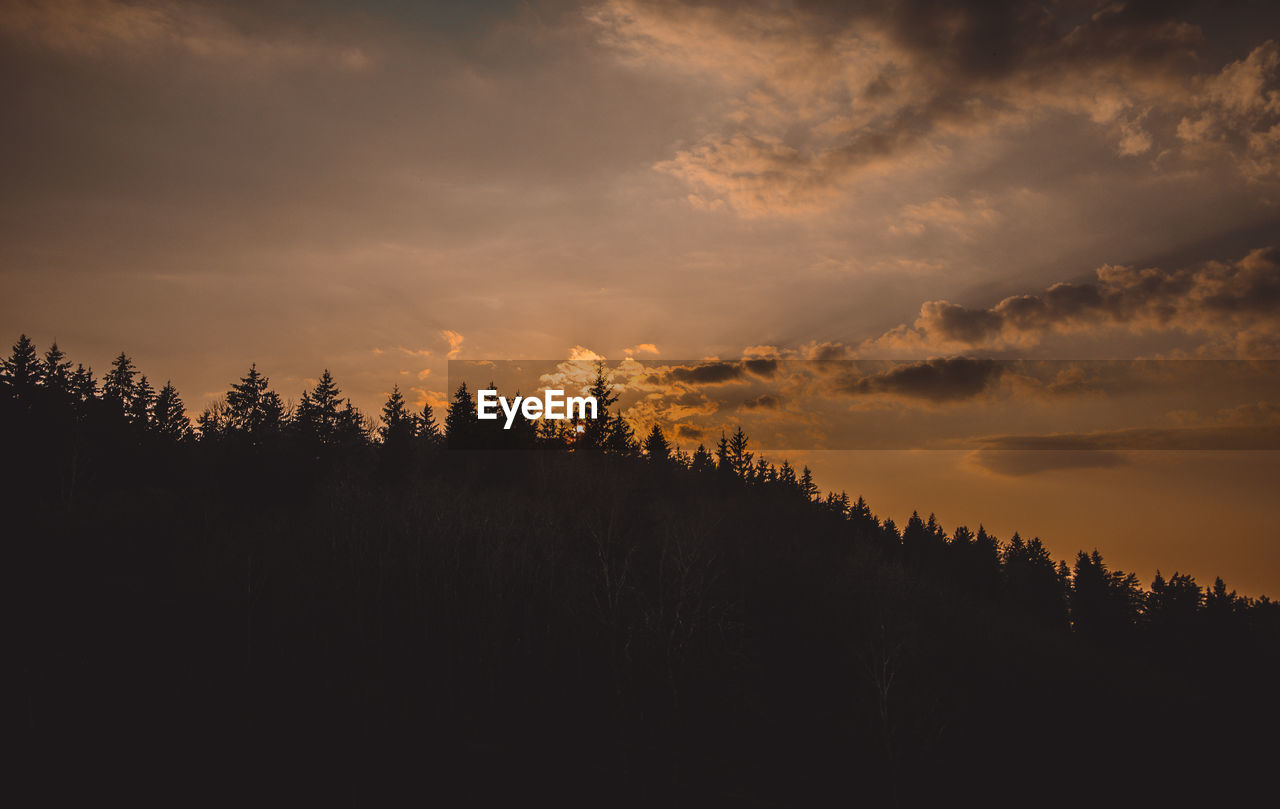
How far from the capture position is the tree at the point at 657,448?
333 ft

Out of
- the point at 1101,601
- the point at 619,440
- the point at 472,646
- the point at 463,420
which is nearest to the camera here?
the point at 472,646

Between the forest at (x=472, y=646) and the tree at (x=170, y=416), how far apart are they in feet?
8.11

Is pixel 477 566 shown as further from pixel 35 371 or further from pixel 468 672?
pixel 35 371

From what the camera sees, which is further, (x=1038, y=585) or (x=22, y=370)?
(x=1038, y=585)

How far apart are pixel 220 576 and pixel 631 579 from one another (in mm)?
36438

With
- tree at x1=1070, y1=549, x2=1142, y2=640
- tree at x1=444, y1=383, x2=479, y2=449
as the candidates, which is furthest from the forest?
tree at x1=1070, y1=549, x2=1142, y2=640

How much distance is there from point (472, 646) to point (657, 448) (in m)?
46.8

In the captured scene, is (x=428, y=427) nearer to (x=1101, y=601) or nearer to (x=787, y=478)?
(x=787, y=478)

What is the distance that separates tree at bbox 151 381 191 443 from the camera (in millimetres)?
80562

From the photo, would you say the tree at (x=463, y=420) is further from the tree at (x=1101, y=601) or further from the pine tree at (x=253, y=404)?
the tree at (x=1101, y=601)

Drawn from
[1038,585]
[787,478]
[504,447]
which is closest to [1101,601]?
[1038,585]

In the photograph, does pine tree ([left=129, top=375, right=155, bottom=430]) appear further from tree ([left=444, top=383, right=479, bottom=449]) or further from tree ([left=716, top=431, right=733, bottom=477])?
tree ([left=716, top=431, right=733, bottom=477])

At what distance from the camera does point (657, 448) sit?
10306 centimetres

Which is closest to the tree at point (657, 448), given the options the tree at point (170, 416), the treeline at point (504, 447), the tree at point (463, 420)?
the treeline at point (504, 447)
